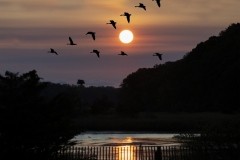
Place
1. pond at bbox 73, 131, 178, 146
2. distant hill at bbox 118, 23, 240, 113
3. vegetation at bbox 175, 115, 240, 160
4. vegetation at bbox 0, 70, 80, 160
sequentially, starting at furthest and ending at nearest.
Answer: distant hill at bbox 118, 23, 240, 113 → pond at bbox 73, 131, 178, 146 → vegetation at bbox 175, 115, 240, 160 → vegetation at bbox 0, 70, 80, 160

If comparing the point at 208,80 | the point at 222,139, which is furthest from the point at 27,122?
the point at 208,80

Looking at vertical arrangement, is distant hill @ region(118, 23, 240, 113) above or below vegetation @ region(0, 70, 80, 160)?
above

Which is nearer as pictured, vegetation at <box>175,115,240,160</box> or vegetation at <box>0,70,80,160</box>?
vegetation at <box>0,70,80,160</box>

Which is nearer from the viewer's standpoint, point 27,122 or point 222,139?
point 27,122

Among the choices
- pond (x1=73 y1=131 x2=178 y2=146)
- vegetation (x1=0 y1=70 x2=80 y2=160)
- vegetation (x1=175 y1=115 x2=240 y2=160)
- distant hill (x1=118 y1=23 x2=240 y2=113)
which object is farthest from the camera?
distant hill (x1=118 y1=23 x2=240 y2=113)

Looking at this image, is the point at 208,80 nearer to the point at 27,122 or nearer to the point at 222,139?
the point at 222,139

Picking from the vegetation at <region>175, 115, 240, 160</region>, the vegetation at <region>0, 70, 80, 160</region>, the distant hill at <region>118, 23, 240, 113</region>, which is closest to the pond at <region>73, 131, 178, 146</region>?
the distant hill at <region>118, 23, 240, 113</region>

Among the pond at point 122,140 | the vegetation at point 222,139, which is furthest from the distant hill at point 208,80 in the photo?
the vegetation at point 222,139

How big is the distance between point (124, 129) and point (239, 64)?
1866cm

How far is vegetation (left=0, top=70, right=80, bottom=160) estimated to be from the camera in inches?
888

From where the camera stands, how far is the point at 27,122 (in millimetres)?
22547

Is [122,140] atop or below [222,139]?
below

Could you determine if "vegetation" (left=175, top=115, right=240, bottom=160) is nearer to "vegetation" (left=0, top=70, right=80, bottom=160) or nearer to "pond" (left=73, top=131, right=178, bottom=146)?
"vegetation" (left=0, top=70, right=80, bottom=160)

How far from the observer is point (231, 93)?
226 ft
